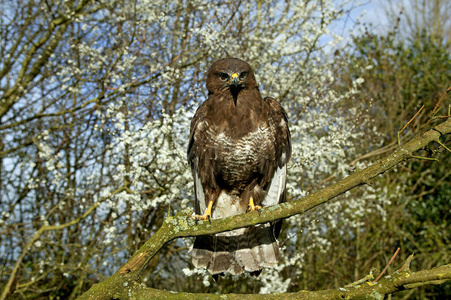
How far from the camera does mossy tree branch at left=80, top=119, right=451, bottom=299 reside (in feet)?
6.86

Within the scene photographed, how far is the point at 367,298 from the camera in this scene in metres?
2.07

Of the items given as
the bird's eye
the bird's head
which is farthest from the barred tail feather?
the bird's eye

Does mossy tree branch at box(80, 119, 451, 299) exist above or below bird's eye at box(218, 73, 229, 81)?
below

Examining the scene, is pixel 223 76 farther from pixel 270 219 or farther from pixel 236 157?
pixel 270 219

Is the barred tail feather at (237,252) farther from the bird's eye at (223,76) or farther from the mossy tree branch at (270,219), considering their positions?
the bird's eye at (223,76)

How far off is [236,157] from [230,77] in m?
0.75

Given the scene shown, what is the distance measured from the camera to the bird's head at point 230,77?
3.54m

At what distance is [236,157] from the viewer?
3.58 m

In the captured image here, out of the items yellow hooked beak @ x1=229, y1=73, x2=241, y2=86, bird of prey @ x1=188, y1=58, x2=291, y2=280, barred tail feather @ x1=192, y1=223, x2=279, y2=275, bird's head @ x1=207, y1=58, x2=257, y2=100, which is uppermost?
bird's head @ x1=207, y1=58, x2=257, y2=100

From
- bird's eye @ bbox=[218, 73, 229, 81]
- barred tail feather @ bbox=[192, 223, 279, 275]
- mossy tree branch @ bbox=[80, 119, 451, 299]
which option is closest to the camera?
mossy tree branch @ bbox=[80, 119, 451, 299]

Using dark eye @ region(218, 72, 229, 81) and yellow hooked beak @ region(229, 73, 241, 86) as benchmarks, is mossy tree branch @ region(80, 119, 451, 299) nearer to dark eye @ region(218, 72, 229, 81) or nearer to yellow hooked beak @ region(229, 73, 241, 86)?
yellow hooked beak @ region(229, 73, 241, 86)

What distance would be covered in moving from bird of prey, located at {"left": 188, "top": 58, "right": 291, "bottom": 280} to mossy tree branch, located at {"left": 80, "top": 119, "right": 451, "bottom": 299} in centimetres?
86

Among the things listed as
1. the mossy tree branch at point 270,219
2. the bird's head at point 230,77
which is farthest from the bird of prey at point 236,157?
the mossy tree branch at point 270,219

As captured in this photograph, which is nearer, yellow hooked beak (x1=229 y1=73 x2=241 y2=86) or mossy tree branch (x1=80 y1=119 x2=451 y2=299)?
mossy tree branch (x1=80 y1=119 x2=451 y2=299)
